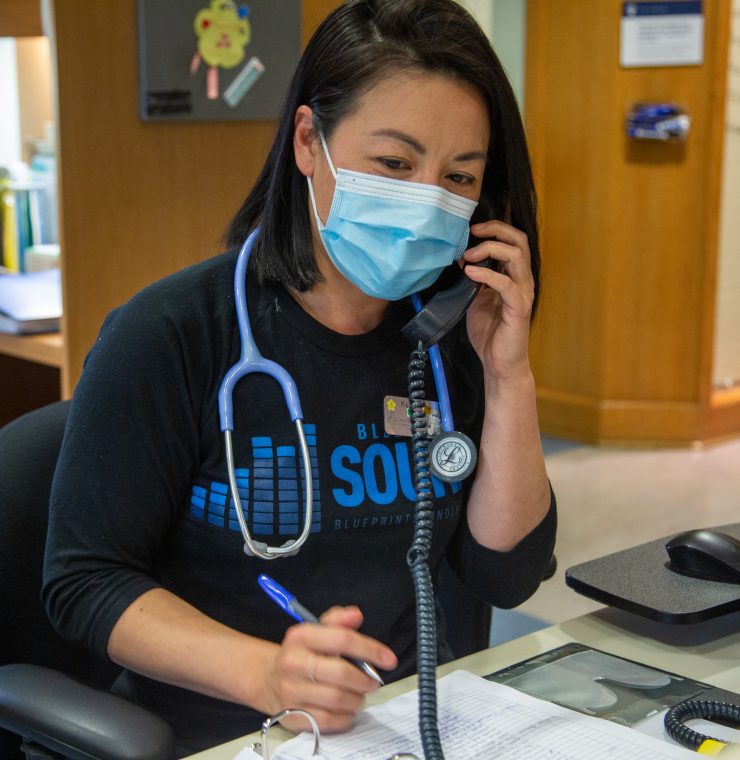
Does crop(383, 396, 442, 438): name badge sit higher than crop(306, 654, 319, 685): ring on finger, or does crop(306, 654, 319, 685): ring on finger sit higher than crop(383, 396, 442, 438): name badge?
crop(383, 396, 442, 438): name badge

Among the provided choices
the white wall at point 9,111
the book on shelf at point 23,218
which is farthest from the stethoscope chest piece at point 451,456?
the white wall at point 9,111

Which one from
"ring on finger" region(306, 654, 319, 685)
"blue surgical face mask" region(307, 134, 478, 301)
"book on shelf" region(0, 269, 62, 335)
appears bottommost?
"ring on finger" region(306, 654, 319, 685)

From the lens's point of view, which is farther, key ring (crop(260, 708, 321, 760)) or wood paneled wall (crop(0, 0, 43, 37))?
wood paneled wall (crop(0, 0, 43, 37))

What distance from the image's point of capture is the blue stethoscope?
1.16 metres

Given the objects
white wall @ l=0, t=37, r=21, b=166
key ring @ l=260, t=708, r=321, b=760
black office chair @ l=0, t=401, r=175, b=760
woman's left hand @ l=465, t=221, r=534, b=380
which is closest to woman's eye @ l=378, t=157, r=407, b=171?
woman's left hand @ l=465, t=221, r=534, b=380

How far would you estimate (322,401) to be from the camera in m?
1.28

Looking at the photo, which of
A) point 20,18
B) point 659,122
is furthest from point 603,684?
point 659,122

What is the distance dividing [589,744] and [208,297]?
646 millimetres

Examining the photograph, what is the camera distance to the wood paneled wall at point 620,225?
4285 millimetres

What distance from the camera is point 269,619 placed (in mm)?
1266

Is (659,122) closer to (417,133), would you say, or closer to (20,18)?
(20,18)

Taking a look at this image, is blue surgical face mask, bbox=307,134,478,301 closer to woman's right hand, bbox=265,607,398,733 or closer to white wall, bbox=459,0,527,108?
woman's right hand, bbox=265,607,398,733

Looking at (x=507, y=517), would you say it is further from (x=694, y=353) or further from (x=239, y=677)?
(x=694, y=353)

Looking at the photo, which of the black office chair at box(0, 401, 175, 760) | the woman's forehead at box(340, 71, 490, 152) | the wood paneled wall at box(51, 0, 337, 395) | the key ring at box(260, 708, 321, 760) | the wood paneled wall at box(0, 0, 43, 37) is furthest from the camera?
the wood paneled wall at box(0, 0, 43, 37)
